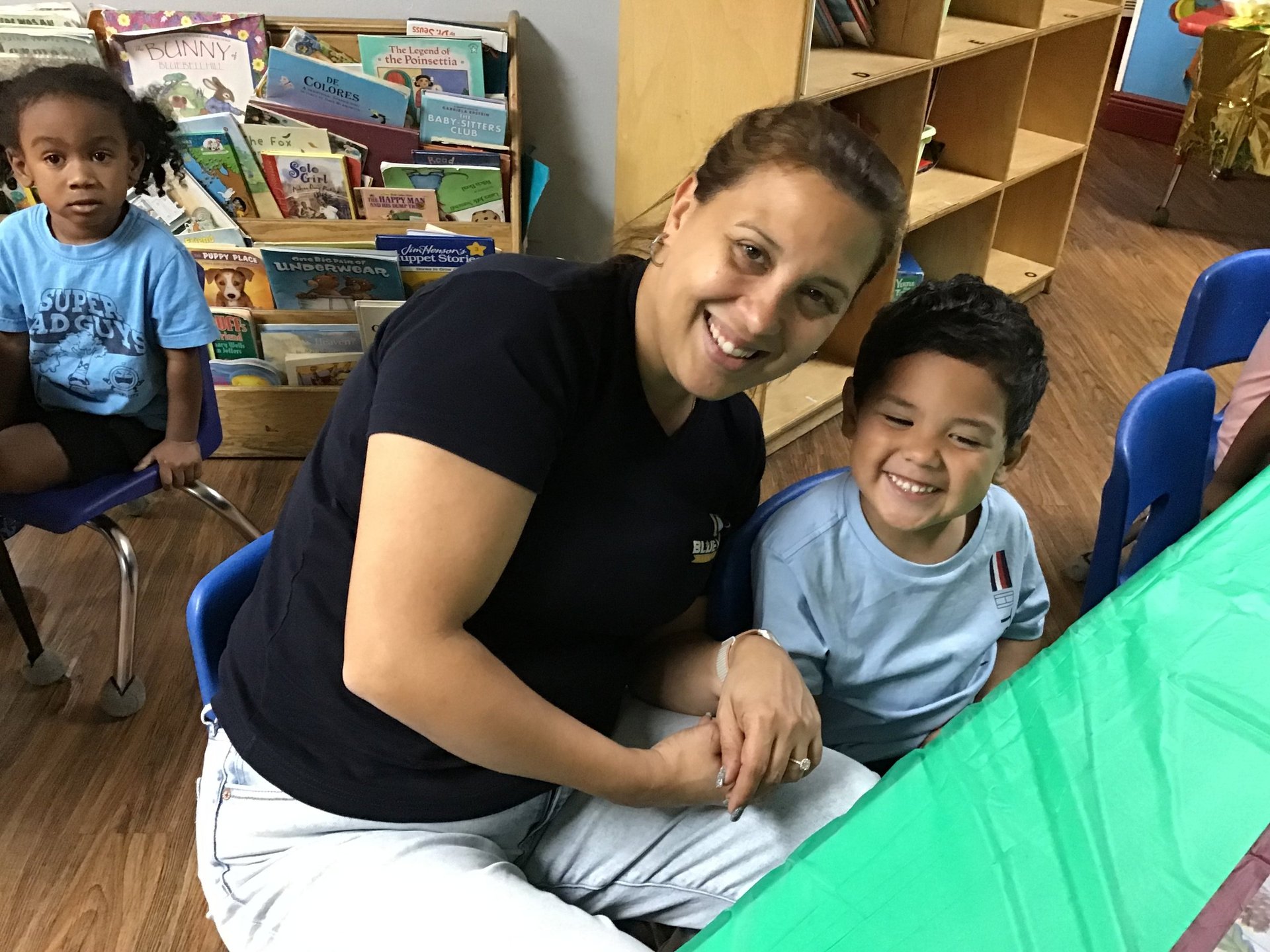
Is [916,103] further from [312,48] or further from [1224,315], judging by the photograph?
[312,48]

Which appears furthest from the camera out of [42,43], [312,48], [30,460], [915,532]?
[312,48]

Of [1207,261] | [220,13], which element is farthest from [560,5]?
[1207,261]

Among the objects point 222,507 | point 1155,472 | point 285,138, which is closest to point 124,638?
point 222,507

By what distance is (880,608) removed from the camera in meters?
0.98

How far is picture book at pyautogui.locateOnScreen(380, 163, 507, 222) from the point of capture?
6.48 ft

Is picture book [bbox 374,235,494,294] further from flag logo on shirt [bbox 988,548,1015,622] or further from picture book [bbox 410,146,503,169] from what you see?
flag logo on shirt [bbox 988,548,1015,622]

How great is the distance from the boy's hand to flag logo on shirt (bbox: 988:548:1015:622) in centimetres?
121

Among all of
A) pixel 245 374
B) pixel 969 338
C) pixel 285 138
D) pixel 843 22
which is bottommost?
pixel 245 374

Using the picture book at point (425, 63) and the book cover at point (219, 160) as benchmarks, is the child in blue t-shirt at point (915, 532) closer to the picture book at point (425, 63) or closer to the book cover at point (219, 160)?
the picture book at point (425, 63)

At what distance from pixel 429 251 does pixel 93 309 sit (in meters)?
0.69

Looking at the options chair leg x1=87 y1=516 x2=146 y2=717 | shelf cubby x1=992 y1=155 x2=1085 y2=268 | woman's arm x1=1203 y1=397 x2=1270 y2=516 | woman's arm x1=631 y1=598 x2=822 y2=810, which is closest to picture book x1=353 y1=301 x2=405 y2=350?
chair leg x1=87 y1=516 x2=146 y2=717

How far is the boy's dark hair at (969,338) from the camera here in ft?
2.96

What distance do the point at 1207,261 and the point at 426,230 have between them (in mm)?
2963

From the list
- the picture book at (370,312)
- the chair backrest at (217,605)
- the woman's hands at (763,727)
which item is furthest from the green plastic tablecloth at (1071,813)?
the picture book at (370,312)
